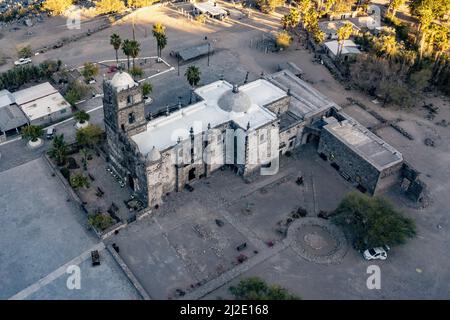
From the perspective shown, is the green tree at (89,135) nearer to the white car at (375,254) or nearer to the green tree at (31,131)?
the green tree at (31,131)

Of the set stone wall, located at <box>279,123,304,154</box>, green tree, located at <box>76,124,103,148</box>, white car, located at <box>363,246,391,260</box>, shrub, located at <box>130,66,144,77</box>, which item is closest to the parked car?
green tree, located at <box>76,124,103,148</box>

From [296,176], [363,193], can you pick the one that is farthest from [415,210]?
[296,176]

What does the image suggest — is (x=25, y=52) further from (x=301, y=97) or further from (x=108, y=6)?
(x=301, y=97)

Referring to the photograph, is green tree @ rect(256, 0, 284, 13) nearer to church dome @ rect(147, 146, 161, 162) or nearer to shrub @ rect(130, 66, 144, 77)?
shrub @ rect(130, 66, 144, 77)

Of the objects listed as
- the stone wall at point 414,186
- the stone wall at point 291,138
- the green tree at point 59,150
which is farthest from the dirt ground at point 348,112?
the green tree at point 59,150

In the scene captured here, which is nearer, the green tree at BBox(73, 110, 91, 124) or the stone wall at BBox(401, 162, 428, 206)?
the stone wall at BBox(401, 162, 428, 206)

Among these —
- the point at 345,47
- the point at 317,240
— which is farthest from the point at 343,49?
the point at 317,240
